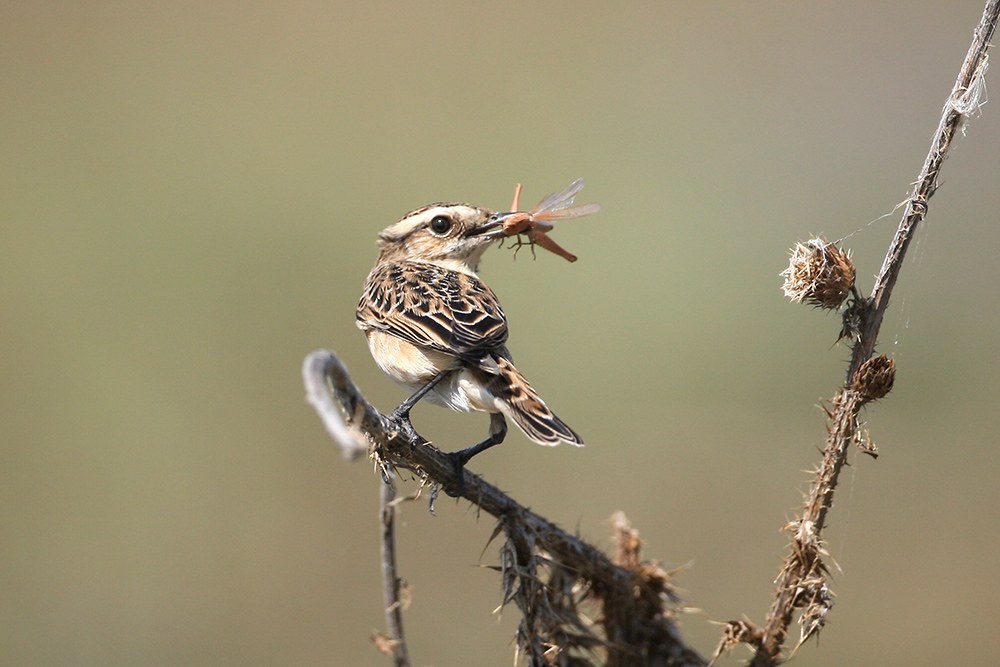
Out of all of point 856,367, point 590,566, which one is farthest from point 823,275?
point 590,566

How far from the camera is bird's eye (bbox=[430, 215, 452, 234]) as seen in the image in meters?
6.33

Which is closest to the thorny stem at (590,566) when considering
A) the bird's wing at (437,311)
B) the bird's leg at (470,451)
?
the bird's leg at (470,451)

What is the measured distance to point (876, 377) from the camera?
3.20 metres

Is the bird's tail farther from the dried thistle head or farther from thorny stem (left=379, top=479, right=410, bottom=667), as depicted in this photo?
the dried thistle head

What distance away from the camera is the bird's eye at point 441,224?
20.8 ft

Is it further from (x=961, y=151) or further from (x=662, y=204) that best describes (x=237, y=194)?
(x=961, y=151)

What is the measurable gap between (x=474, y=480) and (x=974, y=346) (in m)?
9.61

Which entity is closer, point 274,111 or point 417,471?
point 417,471

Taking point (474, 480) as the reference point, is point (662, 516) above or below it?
above

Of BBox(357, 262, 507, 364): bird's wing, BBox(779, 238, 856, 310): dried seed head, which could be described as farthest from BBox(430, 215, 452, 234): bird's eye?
BBox(779, 238, 856, 310): dried seed head

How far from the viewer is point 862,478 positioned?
1059 cm

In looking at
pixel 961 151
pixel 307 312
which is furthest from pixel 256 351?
pixel 961 151

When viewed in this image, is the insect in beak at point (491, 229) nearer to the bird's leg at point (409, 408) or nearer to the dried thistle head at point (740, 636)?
the bird's leg at point (409, 408)

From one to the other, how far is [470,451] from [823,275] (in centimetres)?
210
